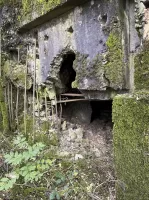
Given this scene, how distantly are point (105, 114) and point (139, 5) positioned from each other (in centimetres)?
285

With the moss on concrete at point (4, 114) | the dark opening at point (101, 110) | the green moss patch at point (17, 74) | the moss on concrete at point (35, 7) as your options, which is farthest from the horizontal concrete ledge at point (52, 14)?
the dark opening at point (101, 110)

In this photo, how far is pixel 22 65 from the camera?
530 centimetres

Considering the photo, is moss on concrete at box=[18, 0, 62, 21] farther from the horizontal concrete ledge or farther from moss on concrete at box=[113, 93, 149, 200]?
moss on concrete at box=[113, 93, 149, 200]

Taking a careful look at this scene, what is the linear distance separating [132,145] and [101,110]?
3.32 metres

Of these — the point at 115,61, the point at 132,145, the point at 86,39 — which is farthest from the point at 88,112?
the point at 132,145

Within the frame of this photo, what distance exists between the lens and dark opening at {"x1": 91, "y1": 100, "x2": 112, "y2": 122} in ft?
17.6

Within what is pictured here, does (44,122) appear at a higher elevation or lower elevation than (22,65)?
lower

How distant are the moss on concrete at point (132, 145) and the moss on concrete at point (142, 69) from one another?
0.12 metres

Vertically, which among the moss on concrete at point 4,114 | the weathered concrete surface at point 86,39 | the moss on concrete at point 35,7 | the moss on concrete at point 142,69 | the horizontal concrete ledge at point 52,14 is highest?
the moss on concrete at point 35,7

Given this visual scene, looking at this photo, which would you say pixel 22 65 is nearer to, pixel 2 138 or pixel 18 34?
pixel 18 34

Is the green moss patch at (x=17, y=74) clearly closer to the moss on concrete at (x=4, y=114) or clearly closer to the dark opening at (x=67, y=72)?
the moss on concrete at (x=4, y=114)

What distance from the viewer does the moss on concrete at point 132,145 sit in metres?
2.16

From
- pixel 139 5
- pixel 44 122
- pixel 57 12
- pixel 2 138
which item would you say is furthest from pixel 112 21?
pixel 2 138

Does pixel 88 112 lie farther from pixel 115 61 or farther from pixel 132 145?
pixel 132 145
